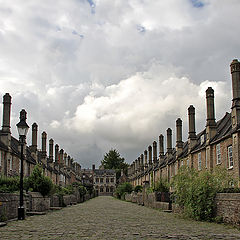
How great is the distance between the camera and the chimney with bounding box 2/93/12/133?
36.3m

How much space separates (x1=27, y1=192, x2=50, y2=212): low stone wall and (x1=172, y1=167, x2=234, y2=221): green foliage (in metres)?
9.03

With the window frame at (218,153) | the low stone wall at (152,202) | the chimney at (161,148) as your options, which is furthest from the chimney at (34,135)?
the window frame at (218,153)

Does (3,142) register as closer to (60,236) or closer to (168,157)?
(168,157)

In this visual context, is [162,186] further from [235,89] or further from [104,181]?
[104,181]

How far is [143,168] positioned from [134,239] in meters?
72.1

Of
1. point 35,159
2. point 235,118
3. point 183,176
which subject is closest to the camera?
point 183,176

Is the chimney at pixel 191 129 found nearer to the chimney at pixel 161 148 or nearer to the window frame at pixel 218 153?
the window frame at pixel 218 153

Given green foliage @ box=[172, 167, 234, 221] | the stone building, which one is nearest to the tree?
the stone building

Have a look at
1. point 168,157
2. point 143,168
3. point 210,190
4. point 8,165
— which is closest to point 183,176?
point 210,190

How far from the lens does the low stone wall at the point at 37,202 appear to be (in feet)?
71.5

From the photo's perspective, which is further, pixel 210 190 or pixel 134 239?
pixel 210 190

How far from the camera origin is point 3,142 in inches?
1465

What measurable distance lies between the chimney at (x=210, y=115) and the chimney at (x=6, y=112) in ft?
64.7

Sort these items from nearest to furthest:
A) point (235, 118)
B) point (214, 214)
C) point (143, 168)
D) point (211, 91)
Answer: point (214, 214) < point (235, 118) < point (211, 91) < point (143, 168)
